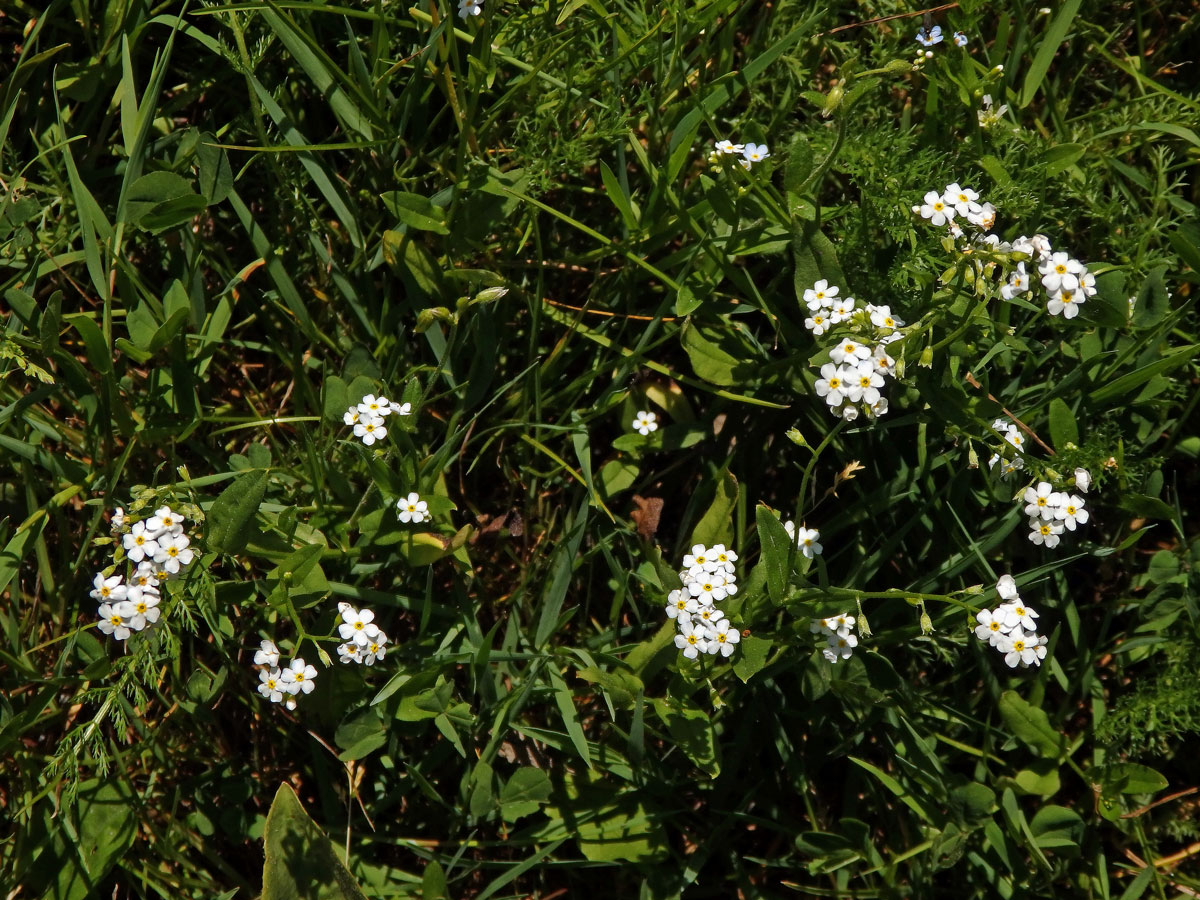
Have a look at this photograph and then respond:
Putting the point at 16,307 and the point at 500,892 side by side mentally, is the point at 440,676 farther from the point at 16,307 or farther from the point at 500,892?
the point at 16,307

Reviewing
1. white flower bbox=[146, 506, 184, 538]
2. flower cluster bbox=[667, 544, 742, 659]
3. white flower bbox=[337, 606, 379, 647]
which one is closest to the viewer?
white flower bbox=[146, 506, 184, 538]

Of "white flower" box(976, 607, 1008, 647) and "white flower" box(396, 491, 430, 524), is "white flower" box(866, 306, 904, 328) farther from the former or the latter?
"white flower" box(396, 491, 430, 524)

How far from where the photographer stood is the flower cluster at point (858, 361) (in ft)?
9.50

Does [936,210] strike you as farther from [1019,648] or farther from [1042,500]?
[1019,648]

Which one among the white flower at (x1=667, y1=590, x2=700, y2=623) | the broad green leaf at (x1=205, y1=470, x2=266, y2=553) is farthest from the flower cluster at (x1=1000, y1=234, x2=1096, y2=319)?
the broad green leaf at (x1=205, y1=470, x2=266, y2=553)

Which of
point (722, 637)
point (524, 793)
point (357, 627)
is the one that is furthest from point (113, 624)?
point (722, 637)

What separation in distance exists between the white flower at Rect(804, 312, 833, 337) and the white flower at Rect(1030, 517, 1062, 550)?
0.94 meters

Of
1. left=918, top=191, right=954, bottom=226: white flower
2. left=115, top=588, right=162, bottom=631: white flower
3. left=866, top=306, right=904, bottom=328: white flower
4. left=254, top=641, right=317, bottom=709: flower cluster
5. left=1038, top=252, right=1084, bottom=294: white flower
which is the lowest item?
left=254, top=641, right=317, bottom=709: flower cluster

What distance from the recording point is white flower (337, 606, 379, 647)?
320 centimetres

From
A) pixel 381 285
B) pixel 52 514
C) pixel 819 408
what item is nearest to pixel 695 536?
pixel 819 408

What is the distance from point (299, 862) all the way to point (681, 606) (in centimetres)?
157

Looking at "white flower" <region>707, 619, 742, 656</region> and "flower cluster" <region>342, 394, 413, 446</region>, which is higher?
"flower cluster" <region>342, 394, 413, 446</region>

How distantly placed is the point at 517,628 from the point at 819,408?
4.49 feet

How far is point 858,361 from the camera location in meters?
2.94
